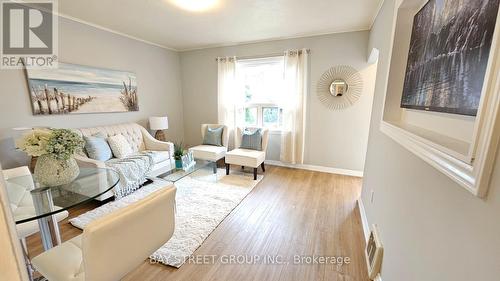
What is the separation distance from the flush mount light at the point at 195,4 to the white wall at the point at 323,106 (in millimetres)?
1632

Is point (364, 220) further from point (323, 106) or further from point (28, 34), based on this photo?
point (28, 34)

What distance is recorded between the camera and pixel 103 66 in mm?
3324

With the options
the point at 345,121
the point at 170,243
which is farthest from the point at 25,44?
the point at 345,121

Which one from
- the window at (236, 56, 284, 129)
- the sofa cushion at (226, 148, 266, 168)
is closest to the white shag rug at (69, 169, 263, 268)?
the sofa cushion at (226, 148, 266, 168)

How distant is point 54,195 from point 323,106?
3603mm

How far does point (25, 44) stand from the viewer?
2.50 metres

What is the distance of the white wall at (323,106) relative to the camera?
335cm

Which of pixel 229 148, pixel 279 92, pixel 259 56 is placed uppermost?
pixel 259 56

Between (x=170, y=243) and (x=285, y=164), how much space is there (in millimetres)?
2731

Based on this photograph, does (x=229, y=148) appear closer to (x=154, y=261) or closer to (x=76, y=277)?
(x=154, y=261)

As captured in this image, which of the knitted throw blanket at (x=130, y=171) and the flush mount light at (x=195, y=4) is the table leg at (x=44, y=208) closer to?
the knitted throw blanket at (x=130, y=171)

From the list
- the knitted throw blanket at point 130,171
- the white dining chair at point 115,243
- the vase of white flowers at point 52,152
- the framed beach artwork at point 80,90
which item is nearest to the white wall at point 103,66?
the framed beach artwork at point 80,90

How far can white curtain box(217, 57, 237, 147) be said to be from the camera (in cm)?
419

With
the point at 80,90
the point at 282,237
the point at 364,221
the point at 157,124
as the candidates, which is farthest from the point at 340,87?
the point at 80,90
